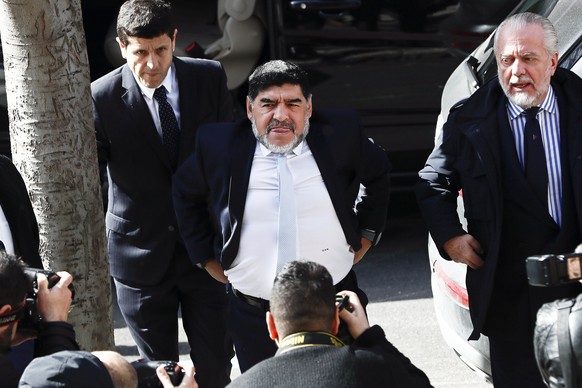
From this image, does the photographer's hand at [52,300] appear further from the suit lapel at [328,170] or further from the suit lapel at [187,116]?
the suit lapel at [187,116]

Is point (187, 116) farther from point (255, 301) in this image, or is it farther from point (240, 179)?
point (255, 301)

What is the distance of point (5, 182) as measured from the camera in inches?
168

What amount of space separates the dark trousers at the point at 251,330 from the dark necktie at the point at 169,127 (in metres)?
0.80

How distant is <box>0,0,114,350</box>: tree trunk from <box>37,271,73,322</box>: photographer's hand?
88 centimetres

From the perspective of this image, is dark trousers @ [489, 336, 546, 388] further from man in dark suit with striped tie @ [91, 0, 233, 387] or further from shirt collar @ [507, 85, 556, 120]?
man in dark suit with striped tie @ [91, 0, 233, 387]

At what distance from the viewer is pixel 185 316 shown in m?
5.31

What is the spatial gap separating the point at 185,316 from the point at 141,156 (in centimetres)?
78

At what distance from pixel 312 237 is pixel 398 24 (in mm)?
3370

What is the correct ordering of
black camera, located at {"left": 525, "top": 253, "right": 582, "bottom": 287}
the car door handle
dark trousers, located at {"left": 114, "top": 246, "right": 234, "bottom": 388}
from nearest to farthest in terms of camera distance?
black camera, located at {"left": 525, "top": 253, "right": 582, "bottom": 287}, dark trousers, located at {"left": 114, "top": 246, "right": 234, "bottom": 388}, the car door handle

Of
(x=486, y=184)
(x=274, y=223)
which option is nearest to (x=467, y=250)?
(x=486, y=184)

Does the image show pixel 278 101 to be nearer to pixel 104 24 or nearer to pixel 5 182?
pixel 5 182

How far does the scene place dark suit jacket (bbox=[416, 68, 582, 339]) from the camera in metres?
4.27

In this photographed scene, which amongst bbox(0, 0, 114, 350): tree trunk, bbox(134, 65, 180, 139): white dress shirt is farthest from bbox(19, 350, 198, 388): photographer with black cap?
bbox(134, 65, 180, 139): white dress shirt

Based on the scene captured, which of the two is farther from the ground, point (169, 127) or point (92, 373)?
point (169, 127)
